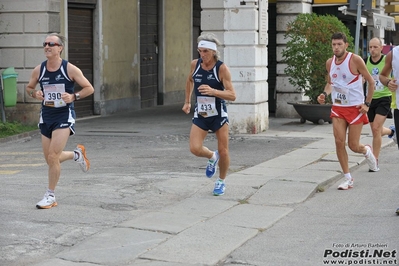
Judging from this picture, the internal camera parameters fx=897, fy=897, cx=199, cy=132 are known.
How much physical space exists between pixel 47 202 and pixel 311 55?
35.9 feet

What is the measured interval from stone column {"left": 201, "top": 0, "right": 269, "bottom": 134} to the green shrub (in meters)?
1.89

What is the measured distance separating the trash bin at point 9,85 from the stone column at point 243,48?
4038 millimetres

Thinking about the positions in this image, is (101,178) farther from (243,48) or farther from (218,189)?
(243,48)

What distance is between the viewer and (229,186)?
10.9 metres

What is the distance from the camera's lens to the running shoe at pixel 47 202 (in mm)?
9320

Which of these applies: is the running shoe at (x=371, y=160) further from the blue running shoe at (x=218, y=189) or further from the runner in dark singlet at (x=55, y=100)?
the runner in dark singlet at (x=55, y=100)

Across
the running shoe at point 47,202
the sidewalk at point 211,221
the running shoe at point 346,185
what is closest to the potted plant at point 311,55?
the sidewalk at point 211,221

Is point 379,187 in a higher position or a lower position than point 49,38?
lower

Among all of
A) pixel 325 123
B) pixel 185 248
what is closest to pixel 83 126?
pixel 325 123

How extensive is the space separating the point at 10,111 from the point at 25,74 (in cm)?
85

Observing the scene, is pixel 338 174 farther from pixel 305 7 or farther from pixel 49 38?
pixel 305 7

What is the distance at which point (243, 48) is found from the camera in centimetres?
1750

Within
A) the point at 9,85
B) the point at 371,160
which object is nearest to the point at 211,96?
the point at 371,160

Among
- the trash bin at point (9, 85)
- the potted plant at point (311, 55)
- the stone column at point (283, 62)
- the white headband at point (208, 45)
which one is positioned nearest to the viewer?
the white headband at point (208, 45)
